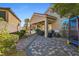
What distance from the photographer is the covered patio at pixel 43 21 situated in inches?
137

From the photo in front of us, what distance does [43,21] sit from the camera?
351 centimetres

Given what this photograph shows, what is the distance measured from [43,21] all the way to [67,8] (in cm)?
44

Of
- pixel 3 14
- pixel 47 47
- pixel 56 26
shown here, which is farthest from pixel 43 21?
pixel 3 14

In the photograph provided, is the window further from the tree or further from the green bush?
the tree

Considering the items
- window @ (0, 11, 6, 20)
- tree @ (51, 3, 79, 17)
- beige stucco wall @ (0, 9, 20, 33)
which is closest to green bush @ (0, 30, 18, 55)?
beige stucco wall @ (0, 9, 20, 33)

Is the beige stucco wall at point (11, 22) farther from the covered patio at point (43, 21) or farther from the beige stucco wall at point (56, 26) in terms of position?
the beige stucco wall at point (56, 26)

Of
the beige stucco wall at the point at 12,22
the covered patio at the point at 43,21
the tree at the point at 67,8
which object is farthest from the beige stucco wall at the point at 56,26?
the beige stucco wall at the point at 12,22

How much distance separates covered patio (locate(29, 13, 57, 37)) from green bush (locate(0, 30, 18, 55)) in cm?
40

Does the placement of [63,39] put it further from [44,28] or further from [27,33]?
[27,33]

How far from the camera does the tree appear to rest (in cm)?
343

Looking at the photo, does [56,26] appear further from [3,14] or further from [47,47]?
[3,14]

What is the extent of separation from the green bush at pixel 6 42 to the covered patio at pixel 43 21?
398 mm

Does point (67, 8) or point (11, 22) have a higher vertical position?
point (67, 8)

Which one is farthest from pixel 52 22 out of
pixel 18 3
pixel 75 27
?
pixel 18 3
